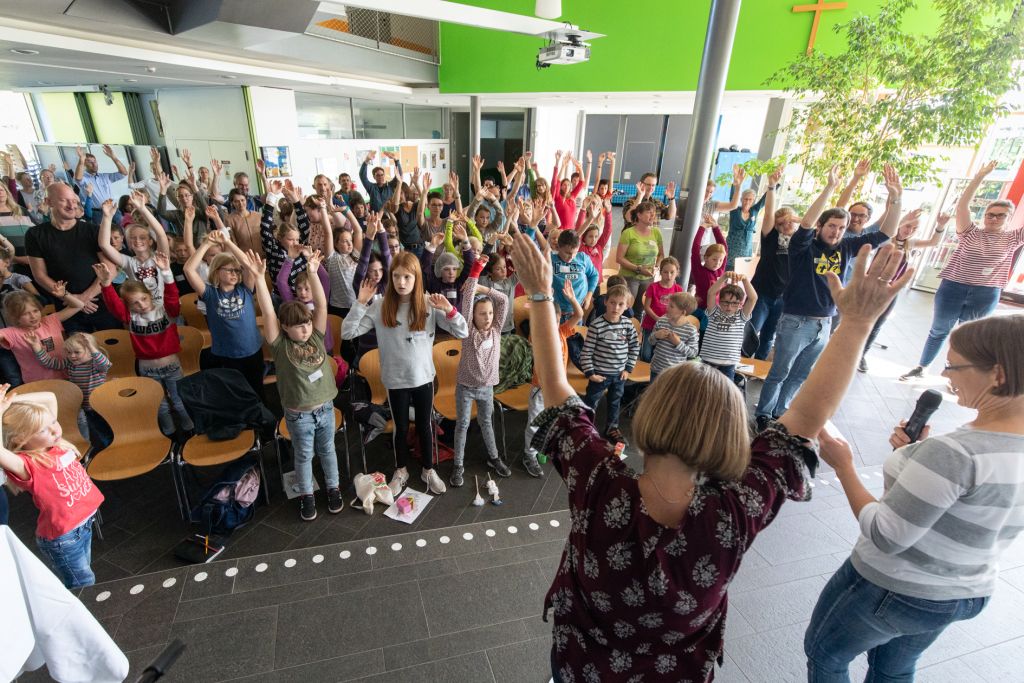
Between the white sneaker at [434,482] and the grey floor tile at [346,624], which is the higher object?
→ the grey floor tile at [346,624]

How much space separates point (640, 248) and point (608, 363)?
5.88ft

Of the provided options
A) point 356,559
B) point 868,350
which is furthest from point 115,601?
point 868,350

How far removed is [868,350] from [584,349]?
4369 millimetres

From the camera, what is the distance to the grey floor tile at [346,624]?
89.5 inches

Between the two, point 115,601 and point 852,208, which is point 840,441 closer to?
point 115,601

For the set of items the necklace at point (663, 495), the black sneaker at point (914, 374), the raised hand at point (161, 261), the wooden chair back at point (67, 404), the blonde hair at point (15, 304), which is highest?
the necklace at point (663, 495)

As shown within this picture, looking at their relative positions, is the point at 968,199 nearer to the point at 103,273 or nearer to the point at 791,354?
the point at 791,354

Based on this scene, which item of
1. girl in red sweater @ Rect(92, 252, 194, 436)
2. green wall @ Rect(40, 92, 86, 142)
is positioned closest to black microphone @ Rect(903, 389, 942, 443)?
girl in red sweater @ Rect(92, 252, 194, 436)

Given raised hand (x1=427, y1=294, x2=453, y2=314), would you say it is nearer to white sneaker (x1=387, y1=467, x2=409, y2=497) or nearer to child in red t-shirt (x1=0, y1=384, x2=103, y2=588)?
white sneaker (x1=387, y1=467, x2=409, y2=497)

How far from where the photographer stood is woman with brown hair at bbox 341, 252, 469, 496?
310cm

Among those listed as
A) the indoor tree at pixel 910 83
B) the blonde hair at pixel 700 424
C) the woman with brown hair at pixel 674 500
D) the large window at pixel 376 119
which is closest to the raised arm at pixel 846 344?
the woman with brown hair at pixel 674 500

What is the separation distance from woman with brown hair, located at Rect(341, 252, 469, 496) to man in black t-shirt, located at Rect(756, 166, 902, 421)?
2.68m

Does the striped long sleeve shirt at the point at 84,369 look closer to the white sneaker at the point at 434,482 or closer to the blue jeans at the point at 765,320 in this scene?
the white sneaker at the point at 434,482

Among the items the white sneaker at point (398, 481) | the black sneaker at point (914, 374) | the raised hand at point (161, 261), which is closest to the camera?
the white sneaker at point (398, 481)
